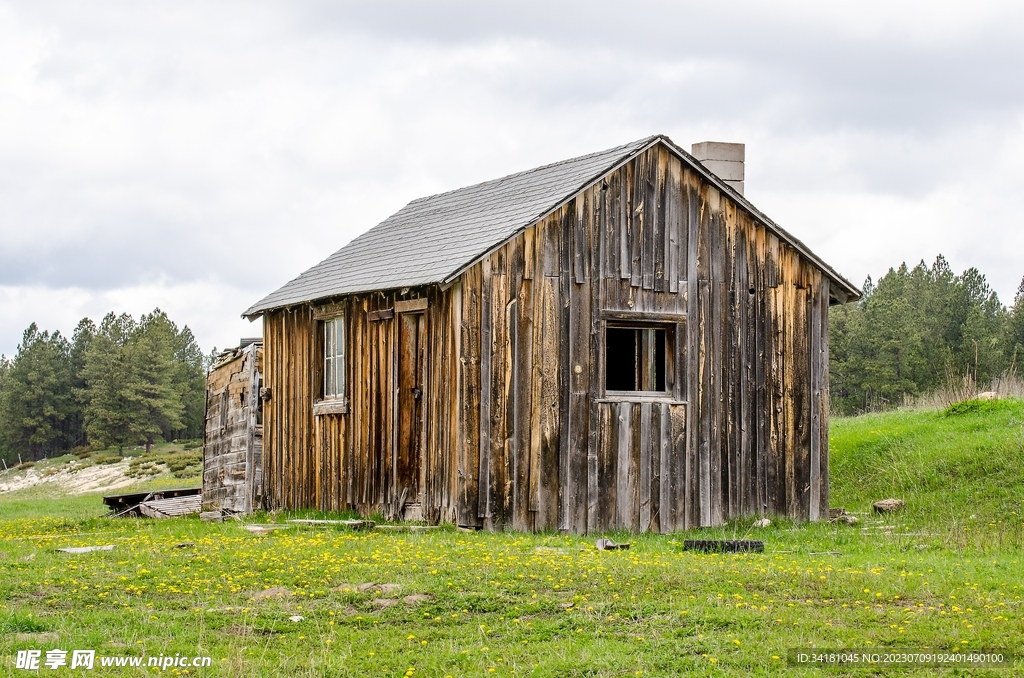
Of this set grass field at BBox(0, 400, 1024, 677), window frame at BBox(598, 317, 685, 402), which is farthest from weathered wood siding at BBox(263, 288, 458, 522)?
window frame at BBox(598, 317, 685, 402)

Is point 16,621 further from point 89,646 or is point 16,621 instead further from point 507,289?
point 507,289

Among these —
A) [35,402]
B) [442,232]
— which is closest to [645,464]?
[442,232]

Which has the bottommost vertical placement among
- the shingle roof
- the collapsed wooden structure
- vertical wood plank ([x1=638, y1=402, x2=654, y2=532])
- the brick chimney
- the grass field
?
the collapsed wooden structure

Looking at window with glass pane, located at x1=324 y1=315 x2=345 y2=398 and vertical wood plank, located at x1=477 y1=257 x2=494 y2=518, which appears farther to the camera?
window with glass pane, located at x1=324 y1=315 x2=345 y2=398

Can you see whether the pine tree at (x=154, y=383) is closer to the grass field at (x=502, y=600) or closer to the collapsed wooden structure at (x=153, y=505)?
the collapsed wooden structure at (x=153, y=505)

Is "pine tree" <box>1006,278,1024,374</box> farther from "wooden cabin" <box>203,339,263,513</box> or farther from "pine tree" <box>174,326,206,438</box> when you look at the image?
"pine tree" <box>174,326,206,438</box>

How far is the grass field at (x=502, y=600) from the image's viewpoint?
831 centimetres

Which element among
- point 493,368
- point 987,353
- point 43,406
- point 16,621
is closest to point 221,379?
point 493,368

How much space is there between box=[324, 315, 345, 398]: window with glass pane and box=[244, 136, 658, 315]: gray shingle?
2.02ft

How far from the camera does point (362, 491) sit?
18406 mm

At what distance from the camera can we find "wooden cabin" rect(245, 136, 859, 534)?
16.3m

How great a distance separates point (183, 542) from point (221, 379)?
932 cm

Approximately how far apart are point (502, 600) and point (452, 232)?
9.58 m

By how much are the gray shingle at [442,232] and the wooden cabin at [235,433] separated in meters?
1.20
